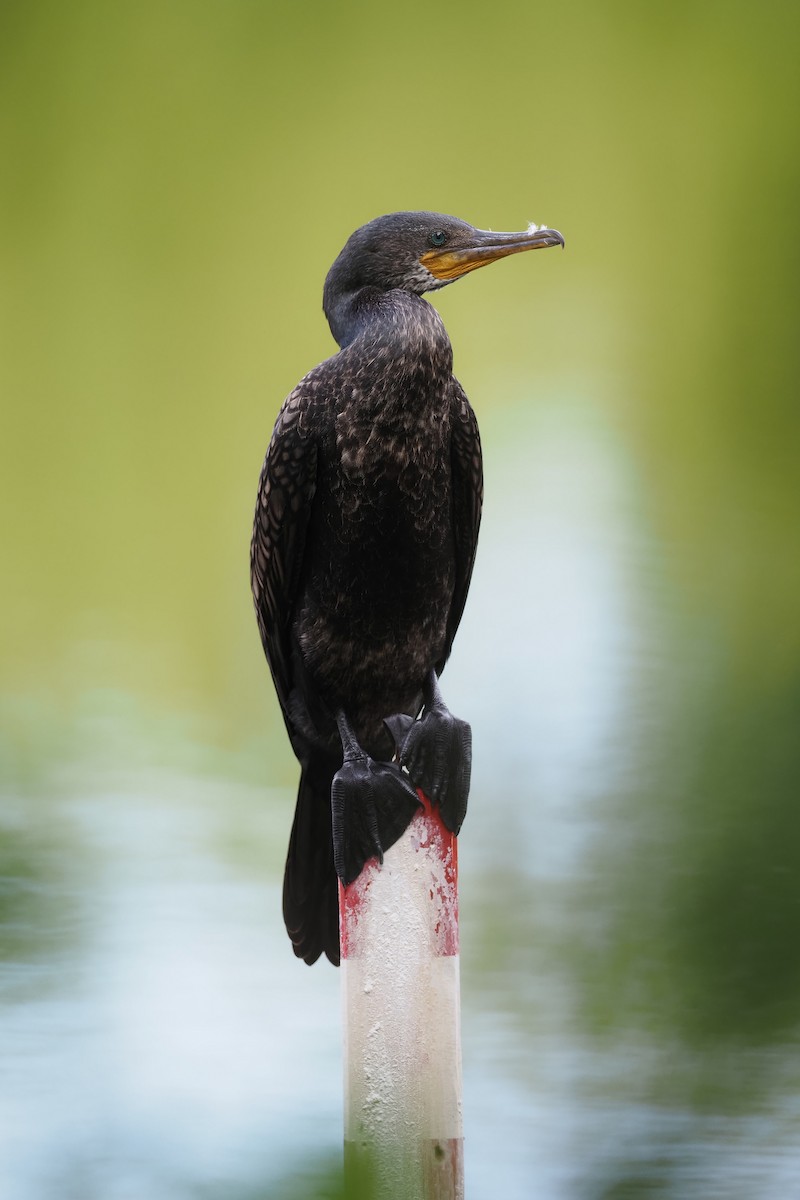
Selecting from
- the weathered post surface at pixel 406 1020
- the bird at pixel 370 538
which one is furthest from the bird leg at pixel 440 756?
→ the weathered post surface at pixel 406 1020

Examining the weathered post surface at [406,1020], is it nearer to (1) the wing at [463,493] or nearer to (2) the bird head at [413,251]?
(1) the wing at [463,493]

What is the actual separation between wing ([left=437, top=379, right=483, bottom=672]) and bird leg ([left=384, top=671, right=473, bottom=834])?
266 mm

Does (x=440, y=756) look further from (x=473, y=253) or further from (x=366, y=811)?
(x=473, y=253)

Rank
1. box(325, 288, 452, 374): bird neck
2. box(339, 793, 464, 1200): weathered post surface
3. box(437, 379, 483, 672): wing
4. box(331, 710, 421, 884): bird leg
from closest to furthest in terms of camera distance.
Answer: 1. box(339, 793, 464, 1200): weathered post surface
2. box(331, 710, 421, 884): bird leg
3. box(325, 288, 452, 374): bird neck
4. box(437, 379, 483, 672): wing

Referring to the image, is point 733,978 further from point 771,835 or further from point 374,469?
point 374,469

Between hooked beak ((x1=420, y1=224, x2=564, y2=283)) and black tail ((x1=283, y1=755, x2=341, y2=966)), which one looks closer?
hooked beak ((x1=420, y1=224, x2=564, y2=283))

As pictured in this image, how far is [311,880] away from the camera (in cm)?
179

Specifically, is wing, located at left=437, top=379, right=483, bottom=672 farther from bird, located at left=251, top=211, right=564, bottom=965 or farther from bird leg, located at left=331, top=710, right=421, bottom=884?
bird leg, located at left=331, top=710, right=421, bottom=884

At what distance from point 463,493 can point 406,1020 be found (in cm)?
80

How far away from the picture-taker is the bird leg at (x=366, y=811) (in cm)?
137

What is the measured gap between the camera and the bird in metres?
1.61

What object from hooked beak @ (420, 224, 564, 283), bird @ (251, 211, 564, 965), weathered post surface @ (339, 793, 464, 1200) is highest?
hooked beak @ (420, 224, 564, 283)

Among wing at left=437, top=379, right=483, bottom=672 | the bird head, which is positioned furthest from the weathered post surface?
the bird head

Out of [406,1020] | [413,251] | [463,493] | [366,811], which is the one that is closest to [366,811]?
[366,811]
